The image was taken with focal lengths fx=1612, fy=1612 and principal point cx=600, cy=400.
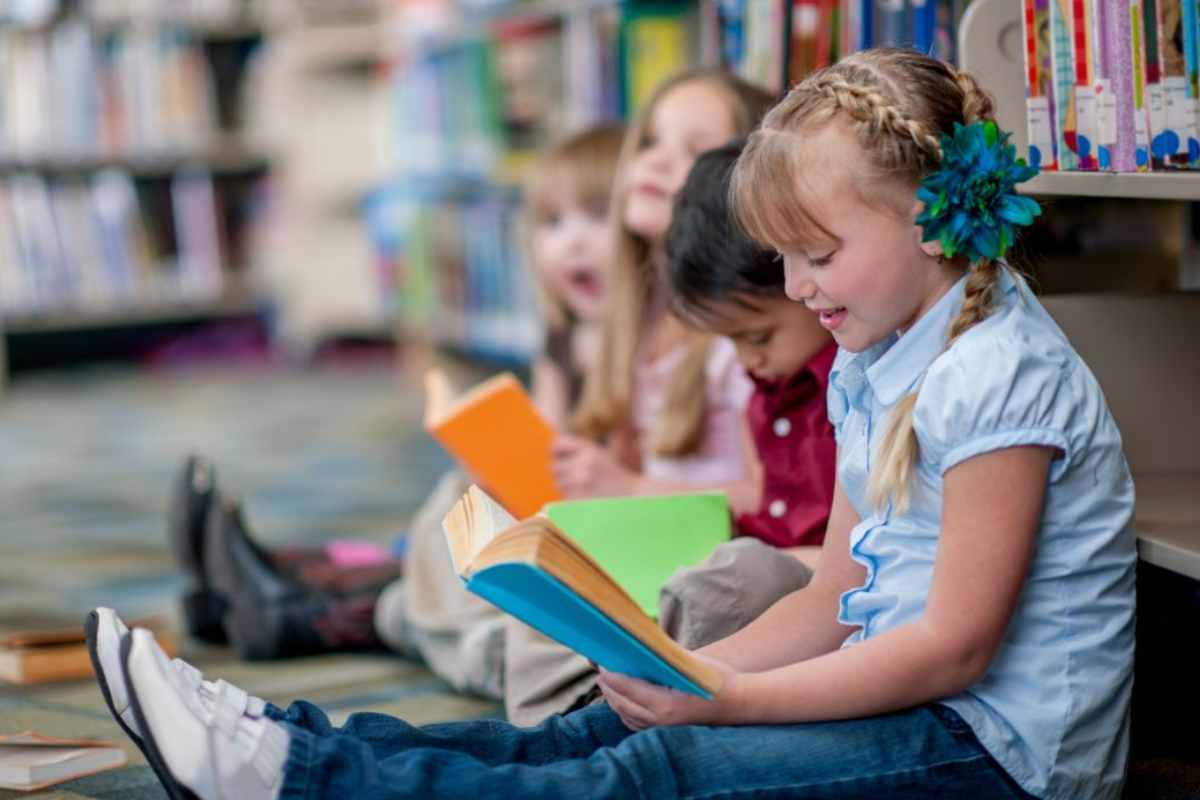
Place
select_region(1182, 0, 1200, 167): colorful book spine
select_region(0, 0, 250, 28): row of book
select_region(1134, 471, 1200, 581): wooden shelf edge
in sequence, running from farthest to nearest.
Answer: select_region(0, 0, 250, 28): row of book < select_region(1182, 0, 1200, 167): colorful book spine < select_region(1134, 471, 1200, 581): wooden shelf edge

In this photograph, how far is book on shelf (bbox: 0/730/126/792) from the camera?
1206 millimetres

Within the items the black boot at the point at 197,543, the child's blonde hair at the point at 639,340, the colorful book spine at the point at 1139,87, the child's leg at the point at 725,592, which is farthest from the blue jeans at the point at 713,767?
the black boot at the point at 197,543

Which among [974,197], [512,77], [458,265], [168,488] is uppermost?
[512,77]

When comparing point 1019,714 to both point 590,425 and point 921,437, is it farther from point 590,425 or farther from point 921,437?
point 590,425

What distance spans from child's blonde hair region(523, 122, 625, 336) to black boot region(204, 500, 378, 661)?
526mm

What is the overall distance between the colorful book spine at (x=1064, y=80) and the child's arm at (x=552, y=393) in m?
0.92

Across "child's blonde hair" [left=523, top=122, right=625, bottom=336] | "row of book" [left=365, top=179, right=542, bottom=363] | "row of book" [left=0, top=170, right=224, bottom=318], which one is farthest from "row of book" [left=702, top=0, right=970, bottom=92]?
"row of book" [left=0, top=170, right=224, bottom=318]

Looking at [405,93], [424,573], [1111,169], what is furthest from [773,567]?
[405,93]

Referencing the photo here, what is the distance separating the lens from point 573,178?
205cm

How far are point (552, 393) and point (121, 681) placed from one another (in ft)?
3.76

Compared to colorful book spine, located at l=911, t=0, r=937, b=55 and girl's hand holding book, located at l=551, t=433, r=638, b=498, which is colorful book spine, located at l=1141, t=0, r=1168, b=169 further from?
girl's hand holding book, located at l=551, t=433, r=638, b=498

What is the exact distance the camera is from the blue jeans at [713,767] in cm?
92

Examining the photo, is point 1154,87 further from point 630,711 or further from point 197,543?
point 197,543

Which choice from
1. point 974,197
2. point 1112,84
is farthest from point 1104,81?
point 974,197
